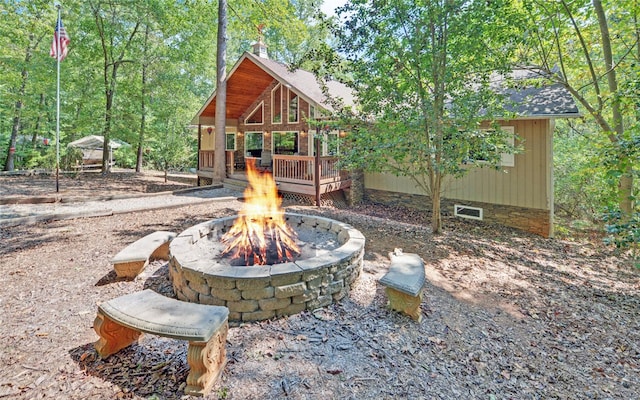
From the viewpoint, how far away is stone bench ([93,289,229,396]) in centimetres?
231

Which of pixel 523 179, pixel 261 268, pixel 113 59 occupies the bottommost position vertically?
pixel 261 268

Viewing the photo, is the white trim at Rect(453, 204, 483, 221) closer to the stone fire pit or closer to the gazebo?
the stone fire pit

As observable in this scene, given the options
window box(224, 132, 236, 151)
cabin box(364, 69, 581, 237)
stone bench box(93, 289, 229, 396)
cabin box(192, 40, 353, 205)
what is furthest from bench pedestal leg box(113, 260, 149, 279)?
window box(224, 132, 236, 151)

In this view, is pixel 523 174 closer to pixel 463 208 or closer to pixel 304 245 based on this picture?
pixel 463 208

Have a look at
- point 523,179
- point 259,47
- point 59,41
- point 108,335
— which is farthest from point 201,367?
point 259,47

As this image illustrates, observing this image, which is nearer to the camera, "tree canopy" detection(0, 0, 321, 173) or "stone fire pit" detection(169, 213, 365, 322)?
"stone fire pit" detection(169, 213, 365, 322)

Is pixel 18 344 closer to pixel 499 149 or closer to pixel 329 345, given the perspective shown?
pixel 329 345

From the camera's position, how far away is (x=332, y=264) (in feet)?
11.9

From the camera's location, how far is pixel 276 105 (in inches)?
524

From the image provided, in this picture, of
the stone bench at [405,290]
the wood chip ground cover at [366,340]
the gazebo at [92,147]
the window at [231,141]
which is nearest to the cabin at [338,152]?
the window at [231,141]

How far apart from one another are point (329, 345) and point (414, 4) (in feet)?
20.7

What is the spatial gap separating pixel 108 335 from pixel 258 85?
12136 mm

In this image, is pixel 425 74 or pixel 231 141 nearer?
pixel 425 74

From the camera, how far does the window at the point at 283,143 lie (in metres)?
13.7
